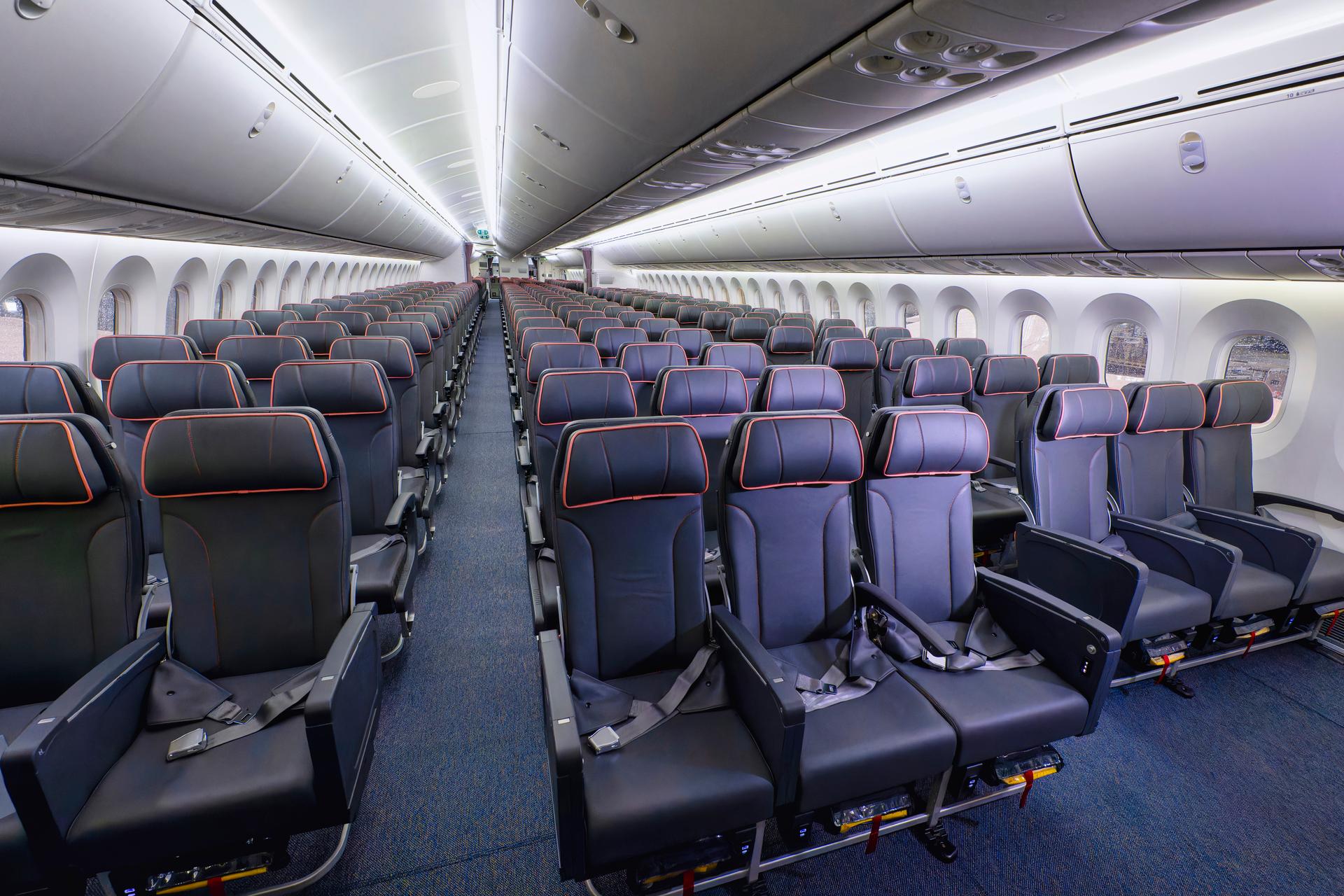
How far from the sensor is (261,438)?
224 centimetres

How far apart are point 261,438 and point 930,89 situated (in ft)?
11.6

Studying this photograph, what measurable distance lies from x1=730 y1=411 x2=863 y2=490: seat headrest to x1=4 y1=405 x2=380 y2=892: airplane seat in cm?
163


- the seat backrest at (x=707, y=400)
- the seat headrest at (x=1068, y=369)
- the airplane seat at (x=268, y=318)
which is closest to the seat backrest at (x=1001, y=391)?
the seat headrest at (x=1068, y=369)

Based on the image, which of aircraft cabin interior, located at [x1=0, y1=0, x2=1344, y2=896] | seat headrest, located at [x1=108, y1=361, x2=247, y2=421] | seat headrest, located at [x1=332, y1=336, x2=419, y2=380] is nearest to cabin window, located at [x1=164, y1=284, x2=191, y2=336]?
aircraft cabin interior, located at [x1=0, y1=0, x2=1344, y2=896]

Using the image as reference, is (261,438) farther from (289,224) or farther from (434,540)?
(289,224)

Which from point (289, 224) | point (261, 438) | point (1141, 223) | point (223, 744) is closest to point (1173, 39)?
point (1141, 223)

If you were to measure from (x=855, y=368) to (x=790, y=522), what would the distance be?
4.05 metres

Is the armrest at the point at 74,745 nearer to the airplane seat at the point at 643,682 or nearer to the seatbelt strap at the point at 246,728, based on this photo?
the seatbelt strap at the point at 246,728

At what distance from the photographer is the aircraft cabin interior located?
1988mm

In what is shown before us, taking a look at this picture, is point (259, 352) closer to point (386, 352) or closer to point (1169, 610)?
point (386, 352)

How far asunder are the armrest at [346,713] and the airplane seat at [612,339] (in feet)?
14.7

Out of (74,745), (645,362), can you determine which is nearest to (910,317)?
(645,362)

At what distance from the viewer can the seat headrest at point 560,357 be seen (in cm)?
473

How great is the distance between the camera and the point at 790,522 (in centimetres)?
262
